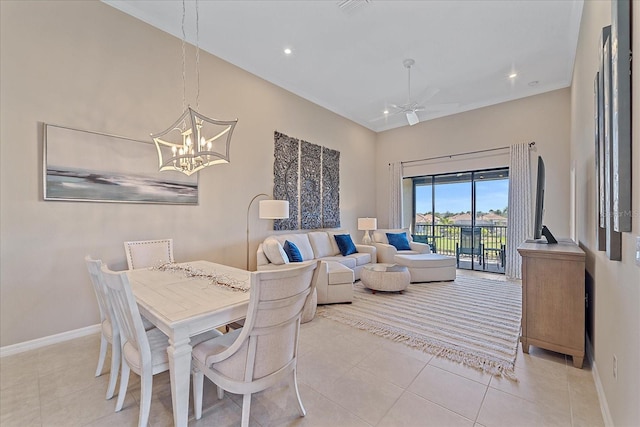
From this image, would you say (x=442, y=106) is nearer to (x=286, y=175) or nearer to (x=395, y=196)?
(x=395, y=196)

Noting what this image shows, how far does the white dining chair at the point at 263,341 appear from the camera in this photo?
4.32 feet

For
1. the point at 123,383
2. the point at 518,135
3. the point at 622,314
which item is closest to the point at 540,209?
the point at 622,314

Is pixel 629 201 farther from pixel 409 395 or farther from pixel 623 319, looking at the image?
pixel 409 395

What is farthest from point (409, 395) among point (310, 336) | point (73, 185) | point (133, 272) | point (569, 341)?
point (73, 185)

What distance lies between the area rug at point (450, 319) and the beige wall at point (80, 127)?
215 cm

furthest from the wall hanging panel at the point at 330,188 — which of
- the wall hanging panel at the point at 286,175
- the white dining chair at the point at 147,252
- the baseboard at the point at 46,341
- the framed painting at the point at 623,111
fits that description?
the framed painting at the point at 623,111

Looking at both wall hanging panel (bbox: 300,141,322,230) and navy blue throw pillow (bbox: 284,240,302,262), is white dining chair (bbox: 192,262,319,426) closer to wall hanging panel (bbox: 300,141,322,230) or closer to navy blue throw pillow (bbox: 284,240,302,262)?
navy blue throw pillow (bbox: 284,240,302,262)

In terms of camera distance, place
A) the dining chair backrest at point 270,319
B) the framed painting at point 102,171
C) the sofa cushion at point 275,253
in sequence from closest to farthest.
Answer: the dining chair backrest at point 270,319 → the framed painting at point 102,171 → the sofa cushion at point 275,253

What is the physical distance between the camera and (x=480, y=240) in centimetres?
611

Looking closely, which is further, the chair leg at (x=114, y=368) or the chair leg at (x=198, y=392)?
the chair leg at (x=114, y=368)

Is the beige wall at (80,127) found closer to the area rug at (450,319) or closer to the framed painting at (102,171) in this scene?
the framed painting at (102,171)

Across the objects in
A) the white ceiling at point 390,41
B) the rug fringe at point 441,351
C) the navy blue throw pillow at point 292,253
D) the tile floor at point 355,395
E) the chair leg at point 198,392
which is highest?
the white ceiling at point 390,41

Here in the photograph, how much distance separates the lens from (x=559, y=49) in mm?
3789

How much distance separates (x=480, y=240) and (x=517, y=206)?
1206 mm
